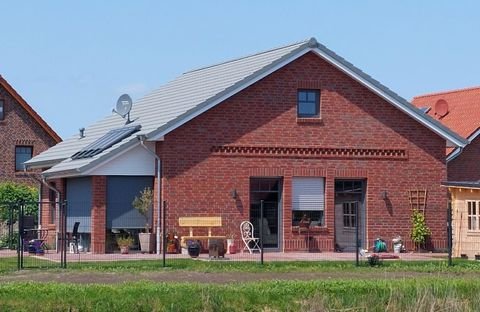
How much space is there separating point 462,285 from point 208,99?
1391cm

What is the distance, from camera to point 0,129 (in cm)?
5766

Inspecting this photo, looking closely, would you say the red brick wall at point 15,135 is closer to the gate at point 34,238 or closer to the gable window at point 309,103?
the gate at point 34,238

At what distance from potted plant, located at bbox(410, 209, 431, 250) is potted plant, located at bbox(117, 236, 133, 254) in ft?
30.6

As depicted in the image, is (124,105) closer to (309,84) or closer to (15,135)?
(309,84)

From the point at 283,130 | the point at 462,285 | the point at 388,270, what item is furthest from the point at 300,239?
the point at 462,285

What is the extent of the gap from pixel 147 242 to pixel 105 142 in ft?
13.2

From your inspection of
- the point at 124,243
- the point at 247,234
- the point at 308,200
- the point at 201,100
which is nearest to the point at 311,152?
the point at 308,200

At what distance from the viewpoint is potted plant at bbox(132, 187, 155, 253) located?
1465 inches

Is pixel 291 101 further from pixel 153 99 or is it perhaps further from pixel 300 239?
pixel 153 99

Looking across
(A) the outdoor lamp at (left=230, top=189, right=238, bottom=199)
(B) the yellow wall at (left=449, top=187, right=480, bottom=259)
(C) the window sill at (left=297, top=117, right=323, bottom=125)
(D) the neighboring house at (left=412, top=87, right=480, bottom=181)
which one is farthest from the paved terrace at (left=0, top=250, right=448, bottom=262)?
(D) the neighboring house at (left=412, top=87, right=480, bottom=181)

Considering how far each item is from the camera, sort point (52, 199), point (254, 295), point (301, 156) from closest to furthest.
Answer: point (254, 295) → point (301, 156) → point (52, 199)

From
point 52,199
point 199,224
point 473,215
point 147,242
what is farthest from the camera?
point 52,199

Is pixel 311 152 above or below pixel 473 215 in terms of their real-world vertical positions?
above

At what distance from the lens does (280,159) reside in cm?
3881
